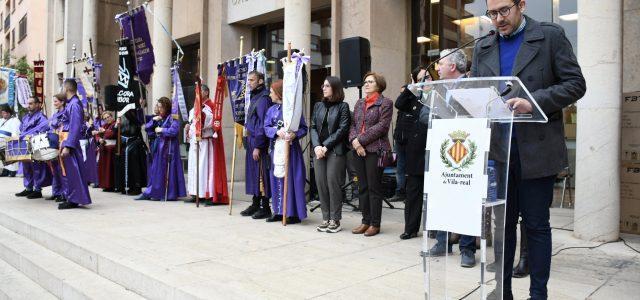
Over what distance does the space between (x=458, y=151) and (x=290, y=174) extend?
403 cm

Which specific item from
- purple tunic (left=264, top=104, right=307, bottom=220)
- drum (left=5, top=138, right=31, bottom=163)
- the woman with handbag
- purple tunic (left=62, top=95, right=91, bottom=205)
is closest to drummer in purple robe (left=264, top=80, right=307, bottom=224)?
purple tunic (left=264, top=104, right=307, bottom=220)

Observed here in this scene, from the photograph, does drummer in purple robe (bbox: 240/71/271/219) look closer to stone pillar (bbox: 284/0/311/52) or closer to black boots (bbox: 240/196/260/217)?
black boots (bbox: 240/196/260/217)

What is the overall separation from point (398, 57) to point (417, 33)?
697 millimetres

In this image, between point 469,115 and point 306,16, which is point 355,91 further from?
point 469,115

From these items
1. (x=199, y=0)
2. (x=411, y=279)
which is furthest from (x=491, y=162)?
(x=199, y=0)

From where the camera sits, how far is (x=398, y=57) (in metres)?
9.97

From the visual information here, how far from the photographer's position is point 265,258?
4617 mm

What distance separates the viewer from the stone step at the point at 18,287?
4.68 metres

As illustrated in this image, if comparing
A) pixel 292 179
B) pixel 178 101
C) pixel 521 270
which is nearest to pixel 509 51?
pixel 521 270

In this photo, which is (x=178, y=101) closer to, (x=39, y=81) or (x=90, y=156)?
(x=90, y=156)

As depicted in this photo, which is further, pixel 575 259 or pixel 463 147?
pixel 575 259

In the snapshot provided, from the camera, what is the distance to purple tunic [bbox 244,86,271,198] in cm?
680

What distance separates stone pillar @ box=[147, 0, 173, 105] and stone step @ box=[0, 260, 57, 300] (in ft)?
21.5

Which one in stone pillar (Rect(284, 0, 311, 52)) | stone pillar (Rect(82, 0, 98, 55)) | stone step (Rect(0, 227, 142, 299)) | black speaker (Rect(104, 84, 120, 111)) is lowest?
stone step (Rect(0, 227, 142, 299))
